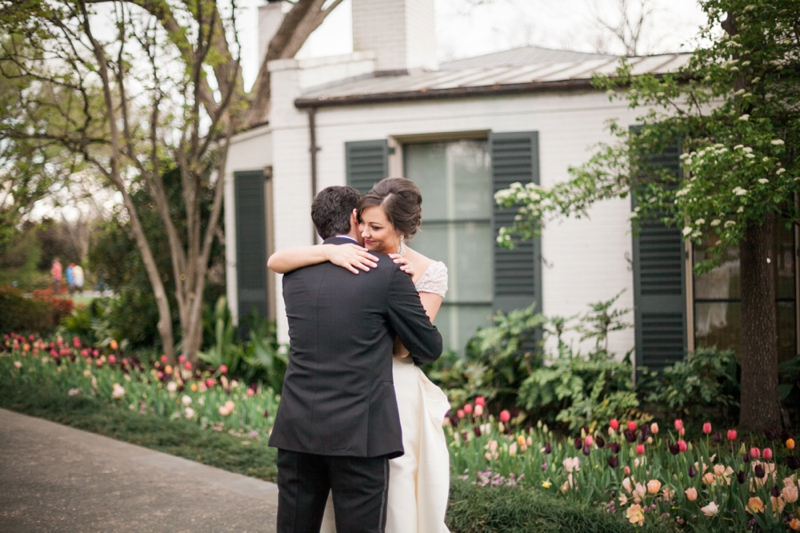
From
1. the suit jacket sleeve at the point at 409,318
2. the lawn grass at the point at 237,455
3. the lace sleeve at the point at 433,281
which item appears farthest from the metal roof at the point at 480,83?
the suit jacket sleeve at the point at 409,318

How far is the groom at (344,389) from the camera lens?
95.9 inches

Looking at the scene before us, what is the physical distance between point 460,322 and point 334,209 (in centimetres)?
569

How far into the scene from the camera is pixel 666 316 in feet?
23.4

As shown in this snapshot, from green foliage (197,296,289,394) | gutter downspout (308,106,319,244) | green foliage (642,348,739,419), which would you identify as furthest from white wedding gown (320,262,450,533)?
gutter downspout (308,106,319,244)

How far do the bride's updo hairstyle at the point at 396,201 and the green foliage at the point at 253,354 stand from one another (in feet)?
15.6

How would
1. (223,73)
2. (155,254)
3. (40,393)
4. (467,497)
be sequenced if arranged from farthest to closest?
(155,254), (223,73), (40,393), (467,497)

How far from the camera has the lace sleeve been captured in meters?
2.75

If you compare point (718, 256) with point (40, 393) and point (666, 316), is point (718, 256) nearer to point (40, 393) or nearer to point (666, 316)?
point (666, 316)

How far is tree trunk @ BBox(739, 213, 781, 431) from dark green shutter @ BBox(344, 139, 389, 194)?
401 cm

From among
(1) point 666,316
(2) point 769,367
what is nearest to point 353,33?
(1) point 666,316

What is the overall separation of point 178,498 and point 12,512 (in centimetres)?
91

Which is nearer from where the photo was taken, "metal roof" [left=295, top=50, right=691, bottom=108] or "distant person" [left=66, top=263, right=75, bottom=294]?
"metal roof" [left=295, top=50, right=691, bottom=108]

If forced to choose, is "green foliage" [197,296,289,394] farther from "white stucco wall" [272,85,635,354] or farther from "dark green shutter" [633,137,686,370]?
"dark green shutter" [633,137,686,370]

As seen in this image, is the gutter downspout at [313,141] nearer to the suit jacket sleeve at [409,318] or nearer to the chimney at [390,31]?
the chimney at [390,31]
